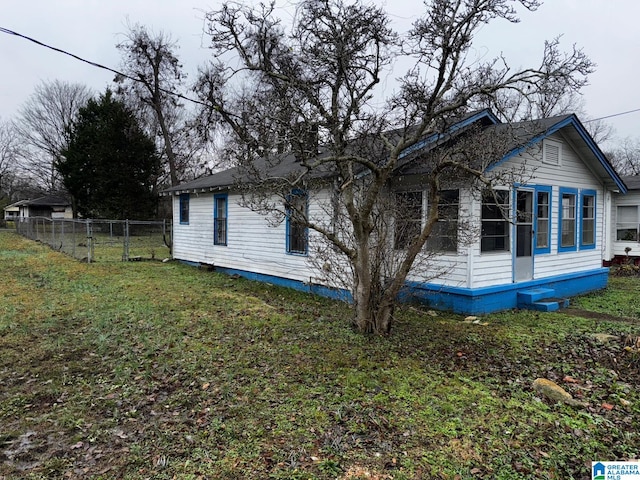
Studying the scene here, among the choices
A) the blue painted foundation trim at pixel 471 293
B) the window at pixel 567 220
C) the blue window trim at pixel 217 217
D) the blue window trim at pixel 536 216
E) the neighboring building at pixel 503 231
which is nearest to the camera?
the blue painted foundation trim at pixel 471 293

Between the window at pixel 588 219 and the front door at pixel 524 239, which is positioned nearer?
the front door at pixel 524 239

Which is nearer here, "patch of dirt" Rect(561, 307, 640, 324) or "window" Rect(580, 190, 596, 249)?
"patch of dirt" Rect(561, 307, 640, 324)

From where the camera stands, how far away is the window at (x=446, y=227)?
7602 mm

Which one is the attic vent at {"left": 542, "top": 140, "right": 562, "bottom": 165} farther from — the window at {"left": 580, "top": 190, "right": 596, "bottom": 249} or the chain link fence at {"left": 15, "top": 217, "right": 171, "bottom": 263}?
the chain link fence at {"left": 15, "top": 217, "right": 171, "bottom": 263}

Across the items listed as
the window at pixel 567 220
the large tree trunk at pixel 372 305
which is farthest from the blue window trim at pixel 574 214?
the large tree trunk at pixel 372 305

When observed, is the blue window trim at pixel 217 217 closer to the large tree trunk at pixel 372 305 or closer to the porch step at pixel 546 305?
the large tree trunk at pixel 372 305

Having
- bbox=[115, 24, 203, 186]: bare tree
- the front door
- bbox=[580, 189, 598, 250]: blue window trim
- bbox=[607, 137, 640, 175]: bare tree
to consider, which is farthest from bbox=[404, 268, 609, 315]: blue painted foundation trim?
bbox=[607, 137, 640, 175]: bare tree

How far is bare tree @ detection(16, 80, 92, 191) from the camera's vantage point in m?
34.7

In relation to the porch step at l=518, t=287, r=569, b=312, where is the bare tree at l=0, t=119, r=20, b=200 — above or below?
above

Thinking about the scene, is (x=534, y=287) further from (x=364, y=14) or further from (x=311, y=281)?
(x=364, y=14)

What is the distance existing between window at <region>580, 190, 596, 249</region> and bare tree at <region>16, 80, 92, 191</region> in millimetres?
36990

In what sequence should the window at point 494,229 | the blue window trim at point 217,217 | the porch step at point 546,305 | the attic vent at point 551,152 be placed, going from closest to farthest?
the window at point 494,229 < the porch step at point 546,305 < the attic vent at point 551,152 < the blue window trim at point 217,217

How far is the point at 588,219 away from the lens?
1057 centimetres

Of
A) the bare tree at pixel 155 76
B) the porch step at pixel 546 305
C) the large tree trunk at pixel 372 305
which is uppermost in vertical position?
the bare tree at pixel 155 76
